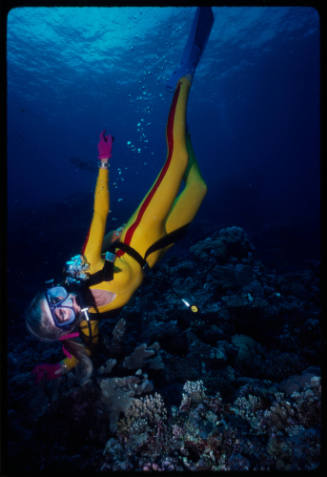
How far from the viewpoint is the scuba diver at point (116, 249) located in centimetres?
290

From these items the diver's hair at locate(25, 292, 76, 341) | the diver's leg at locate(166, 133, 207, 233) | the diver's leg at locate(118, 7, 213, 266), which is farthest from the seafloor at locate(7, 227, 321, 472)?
the diver's leg at locate(166, 133, 207, 233)

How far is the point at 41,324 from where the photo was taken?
2.84 meters

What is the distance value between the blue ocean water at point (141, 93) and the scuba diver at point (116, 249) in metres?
1.28

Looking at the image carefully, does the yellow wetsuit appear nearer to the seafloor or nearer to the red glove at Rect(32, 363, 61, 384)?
the red glove at Rect(32, 363, 61, 384)

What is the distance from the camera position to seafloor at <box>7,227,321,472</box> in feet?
8.21

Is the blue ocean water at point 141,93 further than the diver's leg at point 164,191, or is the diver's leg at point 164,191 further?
the blue ocean water at point 141,93

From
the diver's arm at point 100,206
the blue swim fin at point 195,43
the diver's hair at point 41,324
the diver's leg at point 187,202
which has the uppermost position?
the blue swim fin at point 195,43

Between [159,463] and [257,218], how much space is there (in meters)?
27.7

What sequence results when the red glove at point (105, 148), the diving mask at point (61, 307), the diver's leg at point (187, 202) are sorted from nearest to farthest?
1. the diving mask at point (61, 307)
2. the red glove at point (105, 148)
3. the diver's leg at point (187, 202)

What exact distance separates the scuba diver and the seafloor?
549 mm

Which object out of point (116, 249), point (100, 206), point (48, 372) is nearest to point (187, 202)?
point (116, 249)

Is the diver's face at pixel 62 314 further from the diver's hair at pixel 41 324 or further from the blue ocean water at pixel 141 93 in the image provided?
the blue ocean water at pixel 141 93

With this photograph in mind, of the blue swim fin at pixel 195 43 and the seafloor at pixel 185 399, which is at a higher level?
the blue swim fin at pixel 195 43

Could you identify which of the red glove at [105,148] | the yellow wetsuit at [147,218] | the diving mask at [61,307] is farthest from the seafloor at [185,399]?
the red glove at [105,148]
